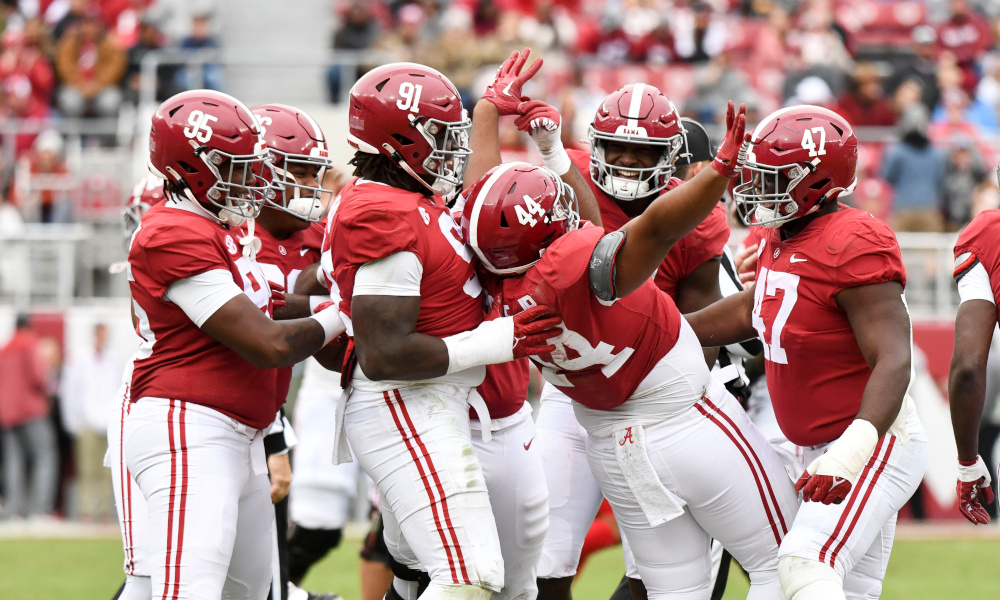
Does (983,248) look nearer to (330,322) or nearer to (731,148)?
(731,148)

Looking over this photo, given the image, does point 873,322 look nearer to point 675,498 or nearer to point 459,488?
point 675,498

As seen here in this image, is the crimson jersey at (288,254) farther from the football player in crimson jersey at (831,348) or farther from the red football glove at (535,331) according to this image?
the football player in crimson jersey at (831,348)

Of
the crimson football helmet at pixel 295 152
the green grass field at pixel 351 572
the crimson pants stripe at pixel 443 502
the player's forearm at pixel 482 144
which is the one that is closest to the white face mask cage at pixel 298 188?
the crimson football helmet at pixel 295 152

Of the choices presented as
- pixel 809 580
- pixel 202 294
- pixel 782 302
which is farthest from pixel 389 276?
pixel 809 580

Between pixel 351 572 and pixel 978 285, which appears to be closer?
pixel 978 285

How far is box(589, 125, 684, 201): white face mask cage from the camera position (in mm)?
4625

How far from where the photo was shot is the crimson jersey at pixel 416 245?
368cm

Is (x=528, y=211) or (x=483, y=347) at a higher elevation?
(x=528, y=211)

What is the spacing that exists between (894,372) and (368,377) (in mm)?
1622

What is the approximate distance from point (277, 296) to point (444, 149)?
38.9 inches

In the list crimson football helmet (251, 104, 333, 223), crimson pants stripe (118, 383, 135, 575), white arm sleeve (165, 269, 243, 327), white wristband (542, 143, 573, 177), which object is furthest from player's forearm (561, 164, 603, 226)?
crimson pants stripe (118, 383, 135, 575)

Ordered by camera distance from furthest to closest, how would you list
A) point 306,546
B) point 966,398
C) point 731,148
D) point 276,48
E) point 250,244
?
point 276,48, point 306,546, point 966,398, point 250,244, point 731,148

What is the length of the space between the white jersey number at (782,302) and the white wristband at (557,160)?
2.85 ft

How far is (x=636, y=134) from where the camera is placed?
15.0 feet
